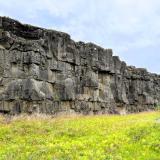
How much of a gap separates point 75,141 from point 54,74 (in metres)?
16.5

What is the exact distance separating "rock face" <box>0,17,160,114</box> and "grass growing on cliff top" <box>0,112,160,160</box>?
5.58 m

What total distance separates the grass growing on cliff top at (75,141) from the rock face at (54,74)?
5579mm

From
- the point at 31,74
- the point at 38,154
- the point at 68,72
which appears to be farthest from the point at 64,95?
the point at 38,154

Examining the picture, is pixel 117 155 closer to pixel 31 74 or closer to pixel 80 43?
pixel 31 74

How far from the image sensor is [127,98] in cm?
5188

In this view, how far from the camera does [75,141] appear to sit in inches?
786

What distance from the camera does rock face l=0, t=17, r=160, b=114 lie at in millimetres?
31781

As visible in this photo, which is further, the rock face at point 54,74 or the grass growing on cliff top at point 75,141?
the rock face at point 54,74

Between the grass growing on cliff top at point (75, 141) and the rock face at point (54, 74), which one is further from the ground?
the rock face at point (54, 74)

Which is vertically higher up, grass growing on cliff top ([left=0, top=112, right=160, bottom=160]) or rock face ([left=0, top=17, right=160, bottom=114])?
rock face ([left=0, top=17, right=160, bottom=114])

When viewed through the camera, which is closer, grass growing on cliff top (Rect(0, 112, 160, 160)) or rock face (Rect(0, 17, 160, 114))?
grass growing on cliff top (Rect(0, 112, 160, 160))

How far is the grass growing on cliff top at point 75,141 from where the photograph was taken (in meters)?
17.0

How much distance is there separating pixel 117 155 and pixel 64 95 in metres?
19.9

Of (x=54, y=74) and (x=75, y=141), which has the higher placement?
(x=54, y=74)
